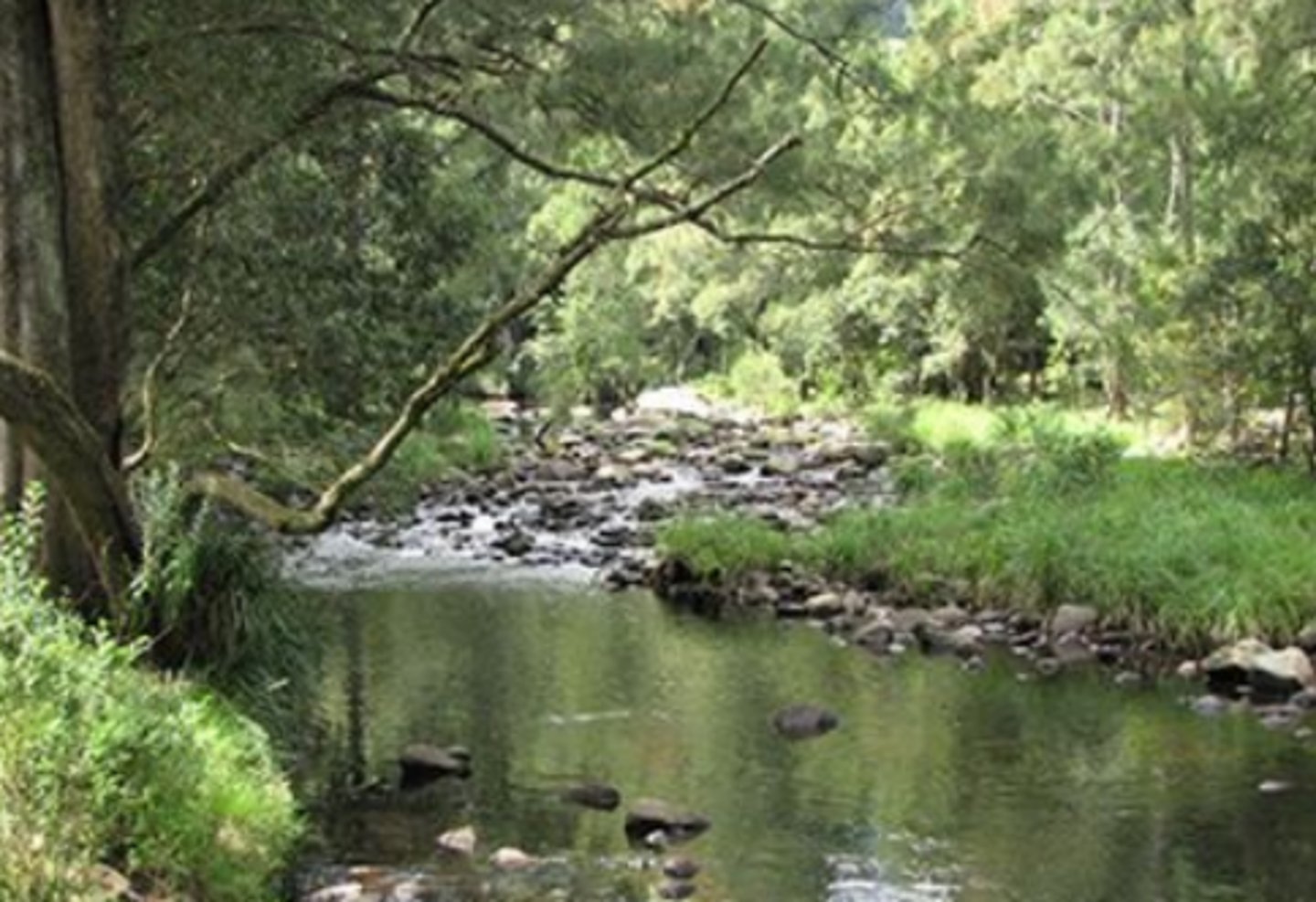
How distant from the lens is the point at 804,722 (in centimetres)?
1209

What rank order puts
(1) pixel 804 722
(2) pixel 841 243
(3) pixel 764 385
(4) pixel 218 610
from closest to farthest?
(2) pixel 841 243 → (4) pixel 218 610 → (1) pixel 804 722 → (3) pixel 764 385

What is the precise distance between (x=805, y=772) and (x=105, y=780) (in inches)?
233

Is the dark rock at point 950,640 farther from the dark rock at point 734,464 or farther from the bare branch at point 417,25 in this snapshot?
the dark rock at point 734,464

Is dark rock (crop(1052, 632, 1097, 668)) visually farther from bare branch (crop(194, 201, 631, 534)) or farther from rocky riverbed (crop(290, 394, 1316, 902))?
bare branch (crop(194, 201, 631, 534))

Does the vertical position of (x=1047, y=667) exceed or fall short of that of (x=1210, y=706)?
it exceeds it

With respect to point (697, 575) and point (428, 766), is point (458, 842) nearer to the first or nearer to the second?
point (428, 766)

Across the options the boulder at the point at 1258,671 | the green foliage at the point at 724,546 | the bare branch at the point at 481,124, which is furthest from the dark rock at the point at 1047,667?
the bare branch at the point at 481,124

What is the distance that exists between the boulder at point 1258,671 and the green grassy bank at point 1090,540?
0.58m

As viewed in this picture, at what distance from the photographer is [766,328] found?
41.8 metres

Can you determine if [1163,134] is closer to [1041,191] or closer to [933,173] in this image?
[1041,191]

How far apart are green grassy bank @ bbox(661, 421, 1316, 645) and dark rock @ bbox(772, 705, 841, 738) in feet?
12.5

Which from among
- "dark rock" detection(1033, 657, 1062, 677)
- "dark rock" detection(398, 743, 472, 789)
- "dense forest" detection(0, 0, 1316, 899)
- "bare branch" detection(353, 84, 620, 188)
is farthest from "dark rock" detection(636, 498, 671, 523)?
"bare branch" detection(353, 84, 620, 188)

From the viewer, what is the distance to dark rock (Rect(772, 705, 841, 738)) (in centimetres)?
1200

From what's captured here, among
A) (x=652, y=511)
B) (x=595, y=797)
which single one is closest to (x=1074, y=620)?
(x=595, y=797)
